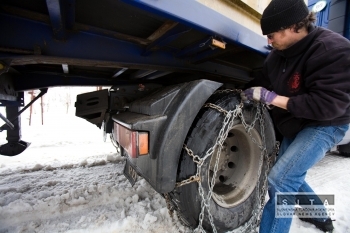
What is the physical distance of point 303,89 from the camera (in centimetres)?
134

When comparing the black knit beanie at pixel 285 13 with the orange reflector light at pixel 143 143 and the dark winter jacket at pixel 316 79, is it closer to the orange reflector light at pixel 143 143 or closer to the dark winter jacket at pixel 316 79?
the dark winter jacket at pixel 316 79

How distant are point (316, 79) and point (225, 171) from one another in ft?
3.75

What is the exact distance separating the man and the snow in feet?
2.40

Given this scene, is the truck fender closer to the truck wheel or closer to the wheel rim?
the truck wheel

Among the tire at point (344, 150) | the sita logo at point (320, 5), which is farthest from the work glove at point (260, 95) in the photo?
the tire at point (344, 150)

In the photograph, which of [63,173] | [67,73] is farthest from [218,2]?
[63,173]

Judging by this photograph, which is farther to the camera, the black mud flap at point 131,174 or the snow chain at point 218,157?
the black mud flap at point 131,174

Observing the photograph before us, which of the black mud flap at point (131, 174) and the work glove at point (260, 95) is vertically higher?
the work glove at point (260, 95)

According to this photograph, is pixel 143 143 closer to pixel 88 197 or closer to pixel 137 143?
pixel 137 143

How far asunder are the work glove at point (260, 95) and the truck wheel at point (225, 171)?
0.29 feet

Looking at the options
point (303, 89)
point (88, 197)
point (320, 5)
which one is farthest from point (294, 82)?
point (320, 5)

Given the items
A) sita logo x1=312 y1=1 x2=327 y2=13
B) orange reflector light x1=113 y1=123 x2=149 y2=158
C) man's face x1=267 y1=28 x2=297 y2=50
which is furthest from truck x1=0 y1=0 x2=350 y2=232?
sita logo x1=312 y1=1 x2=327 y2=13

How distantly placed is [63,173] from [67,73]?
1467mm

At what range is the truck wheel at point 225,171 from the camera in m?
1.37
